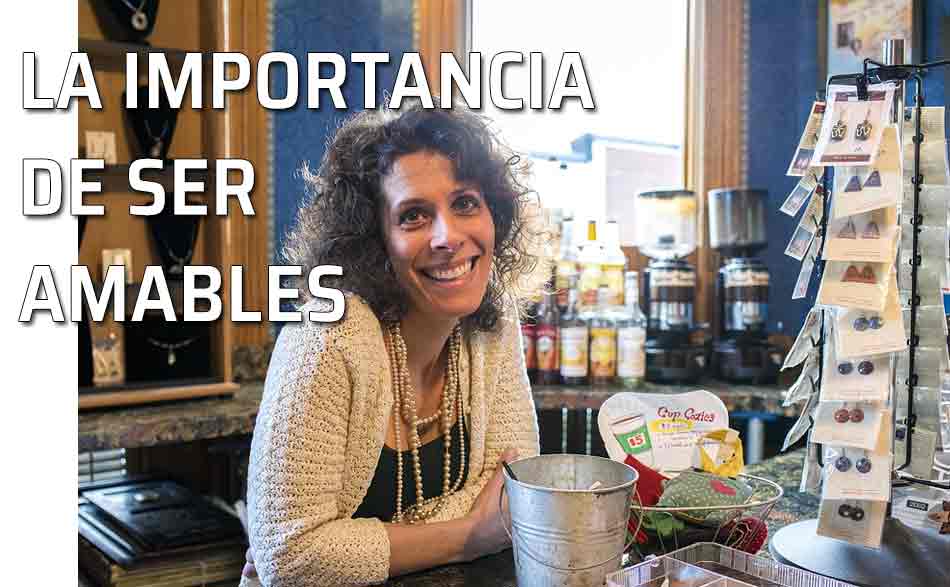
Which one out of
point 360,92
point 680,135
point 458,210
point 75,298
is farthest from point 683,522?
point 680,135

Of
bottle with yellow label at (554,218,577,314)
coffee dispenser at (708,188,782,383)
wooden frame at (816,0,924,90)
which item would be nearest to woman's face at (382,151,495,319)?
bottle with yellow label at (554,218,577,314)

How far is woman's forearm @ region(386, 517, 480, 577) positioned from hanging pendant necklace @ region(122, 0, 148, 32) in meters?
1.73

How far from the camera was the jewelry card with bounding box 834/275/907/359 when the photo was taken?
3.09ft

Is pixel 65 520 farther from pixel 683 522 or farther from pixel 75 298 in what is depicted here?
pixel 683 522

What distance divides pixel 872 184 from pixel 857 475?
33 centimetres

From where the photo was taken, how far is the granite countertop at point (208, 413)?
198 cm

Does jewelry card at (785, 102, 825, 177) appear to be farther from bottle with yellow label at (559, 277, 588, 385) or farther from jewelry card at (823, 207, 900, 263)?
bottle with yellow label at (559, 277, 588, 385)

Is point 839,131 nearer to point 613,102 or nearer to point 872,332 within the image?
point 872,332

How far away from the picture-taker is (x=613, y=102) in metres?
3.17

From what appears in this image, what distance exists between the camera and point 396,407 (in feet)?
4.33

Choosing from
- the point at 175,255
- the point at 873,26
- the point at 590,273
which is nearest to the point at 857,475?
the point at 590,273

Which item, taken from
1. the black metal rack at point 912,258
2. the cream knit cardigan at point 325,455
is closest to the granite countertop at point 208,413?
the cream knit cardigan at point 325,455

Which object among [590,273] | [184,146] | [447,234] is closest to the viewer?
[447,234]

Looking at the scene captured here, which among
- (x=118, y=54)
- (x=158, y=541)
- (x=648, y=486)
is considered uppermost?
(x=118, y=54)
